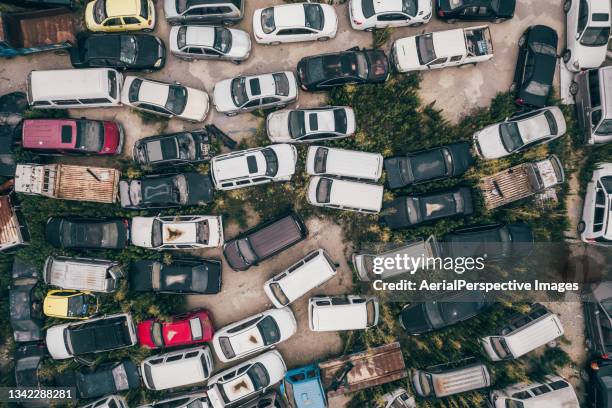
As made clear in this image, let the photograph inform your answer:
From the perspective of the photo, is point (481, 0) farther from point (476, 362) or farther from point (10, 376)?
point (10, 376)

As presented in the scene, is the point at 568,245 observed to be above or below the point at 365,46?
below

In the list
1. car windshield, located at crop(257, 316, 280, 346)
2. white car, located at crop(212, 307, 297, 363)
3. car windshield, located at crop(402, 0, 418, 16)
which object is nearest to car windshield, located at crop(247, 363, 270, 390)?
white car, located at crop(212, 307, 297, 363)

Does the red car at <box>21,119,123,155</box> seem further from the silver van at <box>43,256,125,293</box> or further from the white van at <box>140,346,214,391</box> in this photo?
the white van at <box>140,346,214,391</box>

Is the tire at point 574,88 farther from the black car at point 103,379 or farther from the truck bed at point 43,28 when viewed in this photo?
the black car at point 103,379

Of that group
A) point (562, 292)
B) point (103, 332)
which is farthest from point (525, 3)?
point (103, 332)

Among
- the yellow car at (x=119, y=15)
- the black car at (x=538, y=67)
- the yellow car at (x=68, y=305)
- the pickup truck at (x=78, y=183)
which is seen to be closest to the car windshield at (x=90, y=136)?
the pickup truck at (x=78, y=183)

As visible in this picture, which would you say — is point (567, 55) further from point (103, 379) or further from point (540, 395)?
point (103, 379)

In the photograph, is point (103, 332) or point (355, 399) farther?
point (355, 399)
